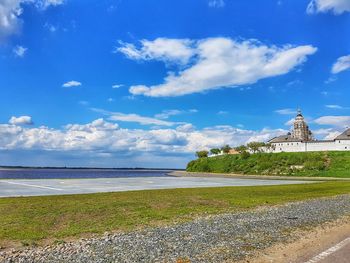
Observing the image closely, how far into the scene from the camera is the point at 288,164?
123m

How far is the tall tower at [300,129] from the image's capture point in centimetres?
17838

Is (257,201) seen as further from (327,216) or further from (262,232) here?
(262,232)

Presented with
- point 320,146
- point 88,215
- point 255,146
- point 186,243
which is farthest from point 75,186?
point 255,146

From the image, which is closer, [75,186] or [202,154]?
[75,186]

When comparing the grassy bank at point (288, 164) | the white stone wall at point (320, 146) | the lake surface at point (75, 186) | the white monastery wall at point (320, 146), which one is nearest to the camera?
the lake surface at point (75, 186)

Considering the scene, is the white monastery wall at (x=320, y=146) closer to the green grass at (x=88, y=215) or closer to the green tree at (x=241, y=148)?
the green tree at (x=241, y=148)

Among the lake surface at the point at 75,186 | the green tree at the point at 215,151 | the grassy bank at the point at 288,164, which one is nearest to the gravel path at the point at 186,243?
the lake surface at the point at 75,186

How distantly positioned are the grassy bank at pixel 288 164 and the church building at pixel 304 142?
31.8 feet

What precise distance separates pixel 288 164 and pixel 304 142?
21.1 meters

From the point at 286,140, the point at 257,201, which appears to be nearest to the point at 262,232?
the point at 257,201

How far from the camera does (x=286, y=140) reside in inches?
6491

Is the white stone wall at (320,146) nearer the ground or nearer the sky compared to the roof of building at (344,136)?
→ nearer the ground

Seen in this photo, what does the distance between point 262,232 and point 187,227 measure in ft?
10.2

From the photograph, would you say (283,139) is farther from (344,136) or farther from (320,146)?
(344,136)
